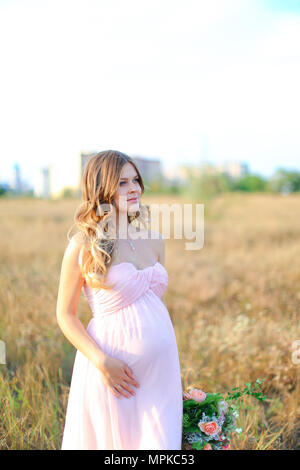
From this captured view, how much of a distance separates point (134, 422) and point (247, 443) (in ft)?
4.14

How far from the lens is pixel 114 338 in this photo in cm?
162

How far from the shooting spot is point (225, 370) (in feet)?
10.9

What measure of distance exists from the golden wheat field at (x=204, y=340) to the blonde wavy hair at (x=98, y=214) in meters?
0.84

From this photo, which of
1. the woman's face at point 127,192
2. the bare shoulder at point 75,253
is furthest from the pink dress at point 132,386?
the woman's face at point 127,192

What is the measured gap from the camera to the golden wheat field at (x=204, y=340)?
255cm

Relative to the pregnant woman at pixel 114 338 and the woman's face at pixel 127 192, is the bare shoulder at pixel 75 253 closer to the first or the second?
the pregnant woman at pixel 114 338

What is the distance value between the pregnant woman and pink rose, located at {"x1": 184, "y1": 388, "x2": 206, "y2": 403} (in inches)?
5.4

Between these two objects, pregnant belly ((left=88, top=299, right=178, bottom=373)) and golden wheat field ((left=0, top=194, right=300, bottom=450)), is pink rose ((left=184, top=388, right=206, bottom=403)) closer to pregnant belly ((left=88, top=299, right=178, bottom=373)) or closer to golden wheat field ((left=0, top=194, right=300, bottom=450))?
golden wheat field ((left=0, top=194, right=300, bottom=450))

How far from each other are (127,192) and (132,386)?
802 millimetres

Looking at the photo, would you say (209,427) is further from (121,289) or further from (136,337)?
(121,289)

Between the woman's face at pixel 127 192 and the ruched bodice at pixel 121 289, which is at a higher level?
the woman's face at pixel 127 192

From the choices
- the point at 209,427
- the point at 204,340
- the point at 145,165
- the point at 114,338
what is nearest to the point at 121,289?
the point at 114,338

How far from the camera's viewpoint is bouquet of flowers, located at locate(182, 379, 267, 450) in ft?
5.70
